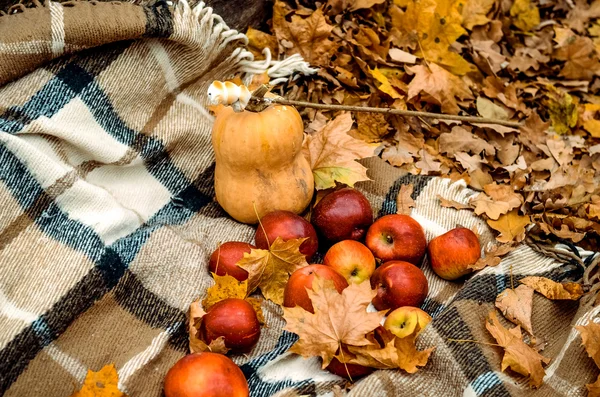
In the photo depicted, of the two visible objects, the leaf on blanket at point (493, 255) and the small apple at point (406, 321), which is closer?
the small apple at point (406, 321)

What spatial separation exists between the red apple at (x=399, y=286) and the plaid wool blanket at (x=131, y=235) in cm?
10

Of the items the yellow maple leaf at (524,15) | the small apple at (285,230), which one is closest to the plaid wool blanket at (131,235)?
the small apple at (285,230)

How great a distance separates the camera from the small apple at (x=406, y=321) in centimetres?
159

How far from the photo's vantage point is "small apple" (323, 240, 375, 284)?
5.85 ft

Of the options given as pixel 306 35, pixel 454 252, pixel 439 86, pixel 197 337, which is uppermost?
pixel 306 35

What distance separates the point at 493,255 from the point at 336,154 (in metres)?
0.62

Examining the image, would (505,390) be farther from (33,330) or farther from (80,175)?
(80,175)

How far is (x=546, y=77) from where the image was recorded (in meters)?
2.80

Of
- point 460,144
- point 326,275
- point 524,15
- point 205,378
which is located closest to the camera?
point 205,378

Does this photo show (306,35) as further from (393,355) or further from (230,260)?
(393,355)

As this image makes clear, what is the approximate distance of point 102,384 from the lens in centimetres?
147

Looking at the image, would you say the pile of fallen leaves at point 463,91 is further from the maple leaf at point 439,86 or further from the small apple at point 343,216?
the small apple at point 343,216

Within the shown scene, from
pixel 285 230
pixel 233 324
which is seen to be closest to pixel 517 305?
pixel 285 230

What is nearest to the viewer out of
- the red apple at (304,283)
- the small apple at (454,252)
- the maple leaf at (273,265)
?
the red apple at (304,283)
